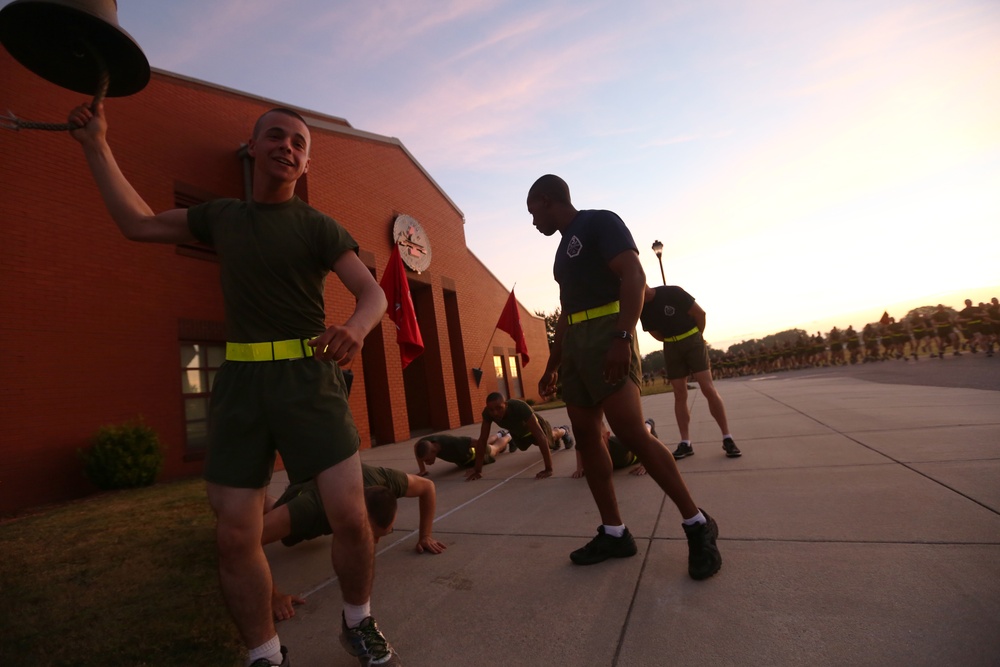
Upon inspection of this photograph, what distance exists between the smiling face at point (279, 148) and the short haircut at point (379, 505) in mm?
1603

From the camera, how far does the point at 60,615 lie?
224cm

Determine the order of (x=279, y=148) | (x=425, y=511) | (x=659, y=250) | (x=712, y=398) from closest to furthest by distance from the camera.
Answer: (x=279, y=148)
(x=425, y=511)
(x=712, y=398)
(x=659, y=250)

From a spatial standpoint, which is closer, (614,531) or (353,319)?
(353,319)

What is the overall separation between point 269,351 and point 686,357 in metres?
3.82

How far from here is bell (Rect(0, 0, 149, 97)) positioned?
1.56 meters

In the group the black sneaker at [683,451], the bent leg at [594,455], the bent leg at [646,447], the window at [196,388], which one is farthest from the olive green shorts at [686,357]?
the window at [196,388]

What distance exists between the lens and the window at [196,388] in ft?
26.0

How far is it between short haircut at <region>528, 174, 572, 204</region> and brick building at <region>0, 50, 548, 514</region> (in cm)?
731

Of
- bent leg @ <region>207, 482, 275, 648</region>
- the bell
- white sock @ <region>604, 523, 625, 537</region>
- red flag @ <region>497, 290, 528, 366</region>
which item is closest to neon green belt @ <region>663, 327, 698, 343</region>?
white sock @ <region>604, 523, 625, 537</region>

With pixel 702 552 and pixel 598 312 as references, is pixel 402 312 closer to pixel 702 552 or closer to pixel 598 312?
pixel 598 312

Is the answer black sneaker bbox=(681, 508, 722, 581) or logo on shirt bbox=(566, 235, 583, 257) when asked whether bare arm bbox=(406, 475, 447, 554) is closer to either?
black sneaker bbox=(681, 508, 722, 581)

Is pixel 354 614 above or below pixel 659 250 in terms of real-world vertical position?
below

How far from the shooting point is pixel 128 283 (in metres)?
7.37

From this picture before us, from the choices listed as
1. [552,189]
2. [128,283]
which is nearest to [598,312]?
[552,189]
